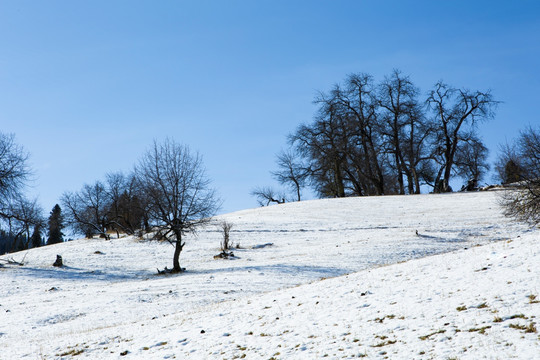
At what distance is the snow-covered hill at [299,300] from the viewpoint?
7.69 meters

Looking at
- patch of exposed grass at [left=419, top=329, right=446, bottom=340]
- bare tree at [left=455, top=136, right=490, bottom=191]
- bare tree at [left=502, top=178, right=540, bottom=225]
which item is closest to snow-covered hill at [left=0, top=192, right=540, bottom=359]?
patch of exposed grass at [left=419, top=329, right=446, bottom=340]

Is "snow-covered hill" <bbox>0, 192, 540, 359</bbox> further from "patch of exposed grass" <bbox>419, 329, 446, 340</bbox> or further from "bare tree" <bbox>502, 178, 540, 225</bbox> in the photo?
"bare tree" <bbox>502, 178, 540, 225</bbox>

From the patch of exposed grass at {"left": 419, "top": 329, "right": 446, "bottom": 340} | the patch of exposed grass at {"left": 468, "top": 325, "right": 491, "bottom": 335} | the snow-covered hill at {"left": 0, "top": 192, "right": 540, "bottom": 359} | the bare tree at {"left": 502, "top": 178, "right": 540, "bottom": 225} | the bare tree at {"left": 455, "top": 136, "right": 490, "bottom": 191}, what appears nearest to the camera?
the patch of exposed grass at {"left": 468, "top": 325, "right": 491, "bottom": 335}

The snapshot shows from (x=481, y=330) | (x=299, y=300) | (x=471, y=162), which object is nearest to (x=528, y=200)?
(x=299, y=300)

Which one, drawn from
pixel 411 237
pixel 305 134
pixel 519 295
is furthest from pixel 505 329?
pixel 305 134

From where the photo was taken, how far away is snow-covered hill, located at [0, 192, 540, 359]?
25.2 feet

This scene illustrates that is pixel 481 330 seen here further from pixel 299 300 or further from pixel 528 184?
pixel 528 184

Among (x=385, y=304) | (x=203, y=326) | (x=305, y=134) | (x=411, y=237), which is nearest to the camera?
(x=385, y=304)

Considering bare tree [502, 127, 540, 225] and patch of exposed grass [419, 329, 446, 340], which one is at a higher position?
bare tree [502, 127, 540, 225]

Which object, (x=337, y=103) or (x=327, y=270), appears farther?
(x=337, y=103)

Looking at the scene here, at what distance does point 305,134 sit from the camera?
173 ft

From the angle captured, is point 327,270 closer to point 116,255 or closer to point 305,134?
point 116,255

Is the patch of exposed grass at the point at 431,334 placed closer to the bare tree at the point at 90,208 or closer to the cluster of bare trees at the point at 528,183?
the cluster of bare trees at the point at 528,183

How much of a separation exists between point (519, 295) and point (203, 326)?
7096 mm
